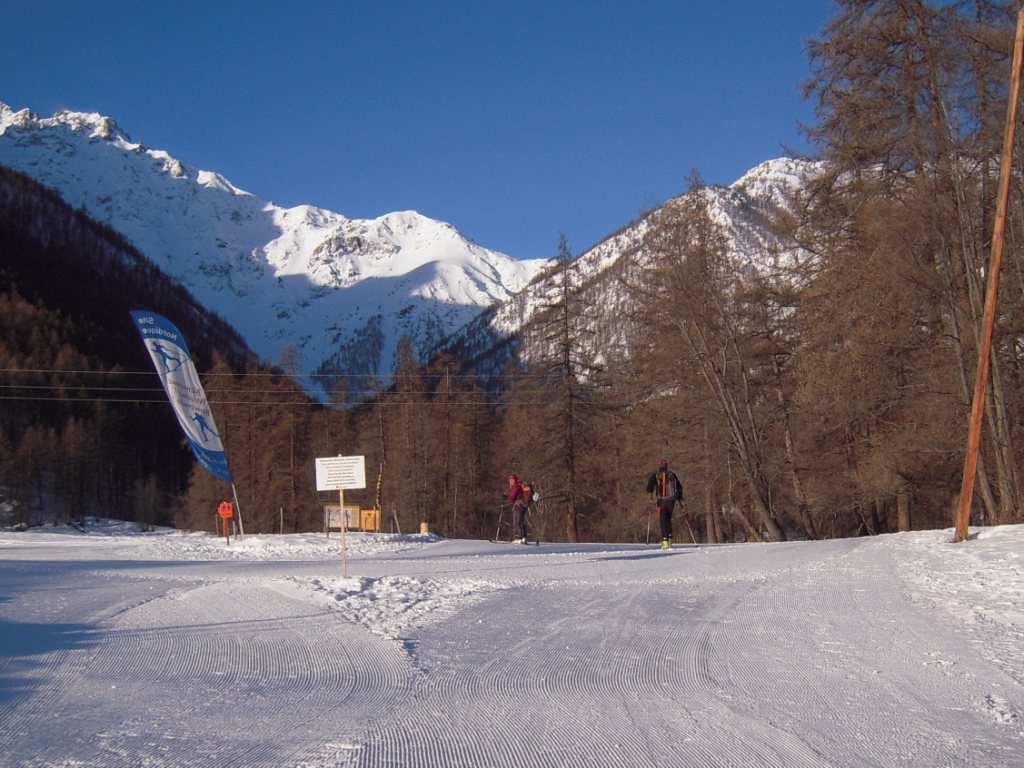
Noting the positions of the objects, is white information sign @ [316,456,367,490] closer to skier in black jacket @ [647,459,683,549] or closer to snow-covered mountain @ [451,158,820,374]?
skier in black jacket @ [647,459,683,549]

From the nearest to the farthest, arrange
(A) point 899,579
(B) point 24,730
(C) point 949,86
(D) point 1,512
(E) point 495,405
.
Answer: (B) point 24,730
(A) point 899,579
(C) point 949,86
(E) point 495,405
(D) point 1,512

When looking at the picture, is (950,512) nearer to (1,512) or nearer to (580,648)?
(580,648)

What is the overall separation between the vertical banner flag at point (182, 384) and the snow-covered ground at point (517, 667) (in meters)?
11.3

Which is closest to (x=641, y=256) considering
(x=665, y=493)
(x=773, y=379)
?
(x=773, y=379)

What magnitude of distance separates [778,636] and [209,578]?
7531 mm

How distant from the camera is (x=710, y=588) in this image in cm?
1107

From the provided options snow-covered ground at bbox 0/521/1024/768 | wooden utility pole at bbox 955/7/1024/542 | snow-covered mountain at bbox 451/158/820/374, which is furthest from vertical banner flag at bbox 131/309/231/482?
wooden utility pole at bbox 955/7/1024/542

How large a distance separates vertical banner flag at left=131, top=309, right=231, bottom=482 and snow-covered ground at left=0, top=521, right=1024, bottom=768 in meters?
11.3

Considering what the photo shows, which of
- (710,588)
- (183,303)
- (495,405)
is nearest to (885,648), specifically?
(710,588)

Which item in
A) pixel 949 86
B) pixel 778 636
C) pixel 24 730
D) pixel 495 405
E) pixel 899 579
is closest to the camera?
pixel 24 730

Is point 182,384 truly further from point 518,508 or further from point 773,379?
point 773,379

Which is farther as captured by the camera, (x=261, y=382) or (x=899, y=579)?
(x=261, y=382)

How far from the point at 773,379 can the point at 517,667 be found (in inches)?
1003

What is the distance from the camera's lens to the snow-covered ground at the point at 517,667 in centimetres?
475
